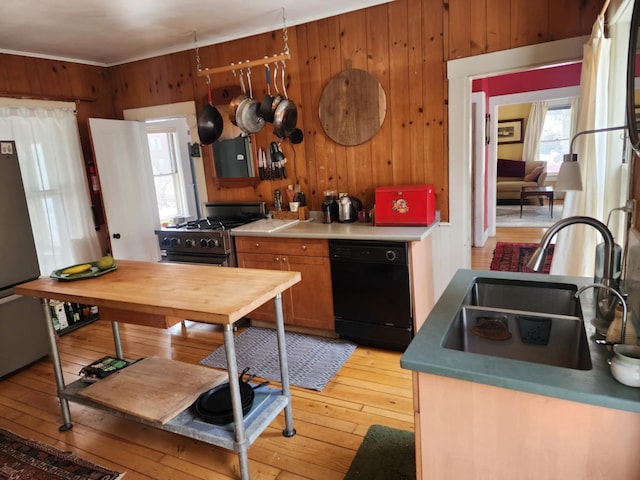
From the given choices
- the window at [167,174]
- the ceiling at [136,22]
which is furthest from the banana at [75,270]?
the window at [167,174]

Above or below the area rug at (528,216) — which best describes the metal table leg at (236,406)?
above

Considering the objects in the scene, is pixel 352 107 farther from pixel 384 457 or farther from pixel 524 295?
pixel 384 457

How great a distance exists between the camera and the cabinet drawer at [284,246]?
312cm

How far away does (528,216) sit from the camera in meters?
7.97

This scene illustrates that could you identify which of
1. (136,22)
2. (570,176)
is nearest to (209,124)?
(136,22)

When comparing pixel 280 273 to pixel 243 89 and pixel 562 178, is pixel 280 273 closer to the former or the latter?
pixel 562 178

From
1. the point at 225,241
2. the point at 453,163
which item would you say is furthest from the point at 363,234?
the point at 225,241

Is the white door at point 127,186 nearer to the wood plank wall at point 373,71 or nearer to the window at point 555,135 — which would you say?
the wood plank wall at point 373,71

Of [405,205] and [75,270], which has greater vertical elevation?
[405,205]

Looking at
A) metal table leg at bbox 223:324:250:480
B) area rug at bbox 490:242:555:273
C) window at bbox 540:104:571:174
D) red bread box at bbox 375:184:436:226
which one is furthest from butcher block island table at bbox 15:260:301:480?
window at bbox 540:104:571:174

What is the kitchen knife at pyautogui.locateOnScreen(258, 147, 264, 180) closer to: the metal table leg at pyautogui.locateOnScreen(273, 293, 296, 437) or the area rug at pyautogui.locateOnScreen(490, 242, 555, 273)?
the metal table leg at pyautogui.locateOnScreen(273, 293, 296, 437)

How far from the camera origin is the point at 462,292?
1.56 meters

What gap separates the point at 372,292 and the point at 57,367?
2.00 metres

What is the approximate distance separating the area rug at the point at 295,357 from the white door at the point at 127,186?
168 centimetres
